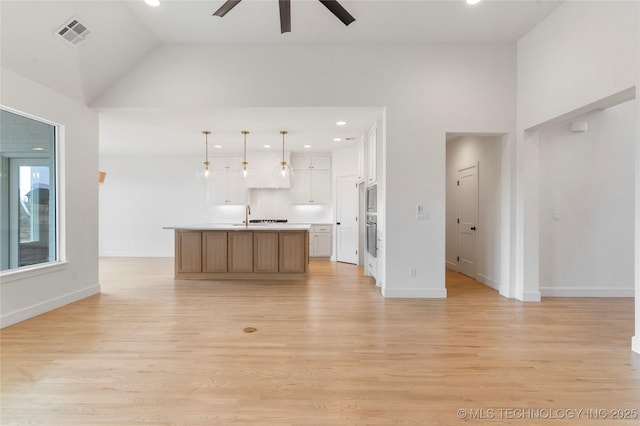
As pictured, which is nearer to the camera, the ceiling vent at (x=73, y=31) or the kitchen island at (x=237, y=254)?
the ceiling vent at (x=73, y=31)

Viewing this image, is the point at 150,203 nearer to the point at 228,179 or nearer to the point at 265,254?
the point at 228,179

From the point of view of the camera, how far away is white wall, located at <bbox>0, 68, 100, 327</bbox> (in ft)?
11.5

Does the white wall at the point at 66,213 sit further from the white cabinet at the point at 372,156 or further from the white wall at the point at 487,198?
the white wall at the point at 487,198

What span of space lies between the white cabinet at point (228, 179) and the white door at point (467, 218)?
17.3 ft

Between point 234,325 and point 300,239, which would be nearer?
point 234,325

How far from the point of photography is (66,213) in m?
4.22

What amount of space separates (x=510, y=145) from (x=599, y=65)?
1.44 meters

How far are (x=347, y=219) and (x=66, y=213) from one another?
5.24 metres

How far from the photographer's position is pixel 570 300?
4398 mm

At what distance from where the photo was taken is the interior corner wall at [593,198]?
4.56 m

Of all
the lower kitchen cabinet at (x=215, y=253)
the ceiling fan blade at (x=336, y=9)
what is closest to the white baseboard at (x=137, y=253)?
the lower kitchen cabinet at (x=215, y=253)

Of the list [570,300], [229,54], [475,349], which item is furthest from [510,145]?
[229,54]

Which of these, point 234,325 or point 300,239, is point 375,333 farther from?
point 300,239

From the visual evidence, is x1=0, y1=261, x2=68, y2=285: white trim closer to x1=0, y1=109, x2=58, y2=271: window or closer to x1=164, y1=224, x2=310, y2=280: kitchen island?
x1=0, y1=109, x2=58, y2=271: window
